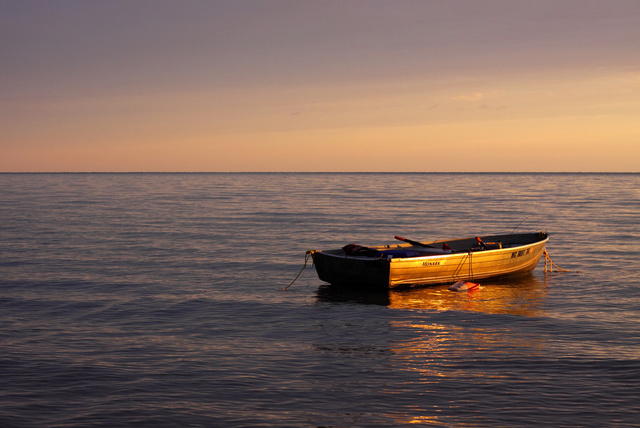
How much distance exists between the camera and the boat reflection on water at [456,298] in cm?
2050

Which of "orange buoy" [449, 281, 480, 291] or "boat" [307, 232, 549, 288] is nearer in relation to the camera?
"boat" [307, 232, 549, 288]

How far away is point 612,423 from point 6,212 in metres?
67.0

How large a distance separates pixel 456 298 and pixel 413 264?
209cm

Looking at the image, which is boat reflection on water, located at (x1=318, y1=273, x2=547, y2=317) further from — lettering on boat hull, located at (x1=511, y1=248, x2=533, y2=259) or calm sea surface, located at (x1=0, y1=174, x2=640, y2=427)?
lettering on boat hull, located at (x1=511, y1=248, x2=533, y2=259)

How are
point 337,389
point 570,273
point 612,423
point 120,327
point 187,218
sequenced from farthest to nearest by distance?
point 187,218
point 570,273
point 120,327
point 337,389
point 612,423

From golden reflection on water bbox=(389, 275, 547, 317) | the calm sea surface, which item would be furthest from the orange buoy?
the calm sea surface

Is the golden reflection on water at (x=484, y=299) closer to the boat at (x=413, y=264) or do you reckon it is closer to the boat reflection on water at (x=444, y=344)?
the boat reflection on water at (x=444, y=344)

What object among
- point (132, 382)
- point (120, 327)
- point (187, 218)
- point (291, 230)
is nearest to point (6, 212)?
point (187, 218)

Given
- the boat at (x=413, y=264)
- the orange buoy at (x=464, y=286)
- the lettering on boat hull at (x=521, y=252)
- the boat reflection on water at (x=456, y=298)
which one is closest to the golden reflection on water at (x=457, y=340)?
the boat reflection on water at (x=456, y=298)

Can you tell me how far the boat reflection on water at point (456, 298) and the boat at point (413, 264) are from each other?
0.40 m

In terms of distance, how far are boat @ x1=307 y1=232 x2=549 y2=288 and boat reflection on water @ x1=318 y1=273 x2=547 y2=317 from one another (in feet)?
1.32

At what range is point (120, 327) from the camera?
1698 cm

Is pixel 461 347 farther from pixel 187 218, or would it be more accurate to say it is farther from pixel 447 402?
pixel 187 218

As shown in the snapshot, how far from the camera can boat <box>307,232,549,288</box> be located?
22688 mm
